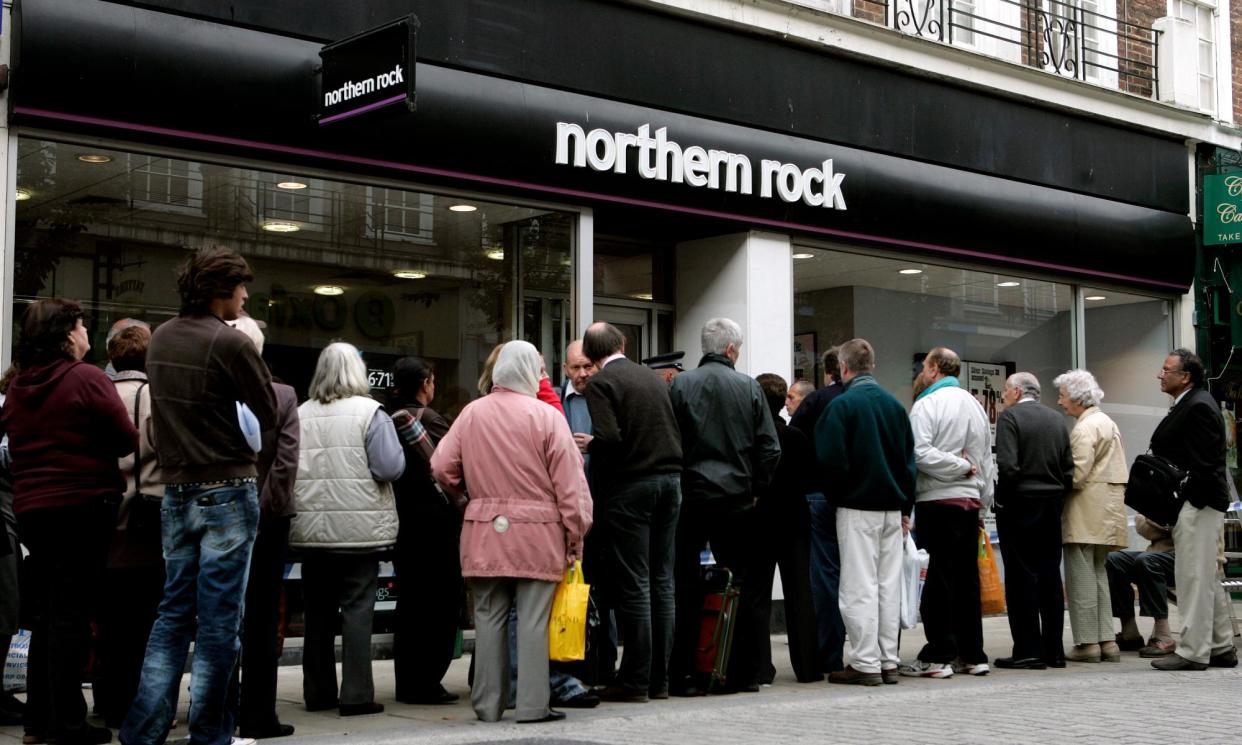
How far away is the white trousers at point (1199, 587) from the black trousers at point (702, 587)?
10.0 feet

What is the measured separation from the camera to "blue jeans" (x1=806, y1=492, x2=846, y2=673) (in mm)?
9375

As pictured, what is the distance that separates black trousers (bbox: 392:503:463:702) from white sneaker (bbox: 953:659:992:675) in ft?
11.5

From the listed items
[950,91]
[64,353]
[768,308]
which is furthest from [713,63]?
[64,353]

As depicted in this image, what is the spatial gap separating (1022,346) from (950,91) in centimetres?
274

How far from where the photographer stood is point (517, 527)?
282 inches

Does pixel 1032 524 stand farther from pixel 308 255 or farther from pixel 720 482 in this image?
pixel 308 255

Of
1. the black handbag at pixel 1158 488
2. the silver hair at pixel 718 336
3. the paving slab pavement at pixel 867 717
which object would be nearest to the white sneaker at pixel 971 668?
the paving slab pavement at pixel 867 717

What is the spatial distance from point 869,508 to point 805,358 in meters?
4.24

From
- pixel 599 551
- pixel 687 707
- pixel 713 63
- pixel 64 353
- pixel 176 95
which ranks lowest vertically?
pixel 687 707

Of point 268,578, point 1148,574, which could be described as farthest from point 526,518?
point 1148,574

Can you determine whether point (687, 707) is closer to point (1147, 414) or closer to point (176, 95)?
point (176, 95)

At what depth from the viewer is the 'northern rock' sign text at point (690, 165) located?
11039 millimetres

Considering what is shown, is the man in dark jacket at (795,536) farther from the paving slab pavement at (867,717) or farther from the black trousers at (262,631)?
the black trousers at (262,631)

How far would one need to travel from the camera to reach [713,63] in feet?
39.5
